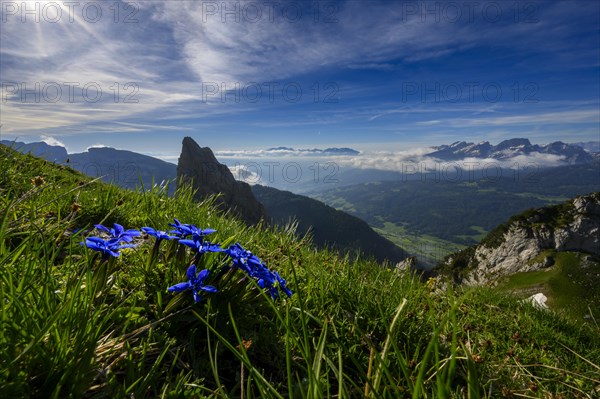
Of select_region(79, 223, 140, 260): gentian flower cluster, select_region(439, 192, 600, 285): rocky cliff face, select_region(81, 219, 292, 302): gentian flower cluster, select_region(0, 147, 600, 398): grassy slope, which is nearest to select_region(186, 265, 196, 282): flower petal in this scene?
select_region(81, 219, 292, 302): gentian flower cluster

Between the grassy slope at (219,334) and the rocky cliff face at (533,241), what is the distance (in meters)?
123

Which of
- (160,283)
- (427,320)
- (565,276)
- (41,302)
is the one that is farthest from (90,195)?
(565,276)

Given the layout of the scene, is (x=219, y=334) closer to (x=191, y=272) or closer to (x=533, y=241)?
(x=191, y=272)

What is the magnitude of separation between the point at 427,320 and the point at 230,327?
99.7 inches

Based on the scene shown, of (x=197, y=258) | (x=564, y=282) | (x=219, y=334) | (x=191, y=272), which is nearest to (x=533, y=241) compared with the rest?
(x=564, y=282)

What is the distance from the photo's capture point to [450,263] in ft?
433

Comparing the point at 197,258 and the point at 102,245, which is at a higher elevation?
the point at 102,245

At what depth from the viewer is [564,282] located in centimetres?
9962

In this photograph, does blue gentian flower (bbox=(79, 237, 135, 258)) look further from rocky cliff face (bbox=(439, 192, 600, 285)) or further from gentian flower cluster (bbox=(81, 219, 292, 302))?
rocky cliff face (bbox=(439, 192, 600, 285))

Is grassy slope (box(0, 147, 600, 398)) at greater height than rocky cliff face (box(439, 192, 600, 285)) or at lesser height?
greater

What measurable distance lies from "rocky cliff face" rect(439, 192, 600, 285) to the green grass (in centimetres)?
441

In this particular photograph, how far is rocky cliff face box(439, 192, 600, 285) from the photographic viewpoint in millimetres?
119625

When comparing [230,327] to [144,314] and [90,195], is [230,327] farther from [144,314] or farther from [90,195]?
[90,195]

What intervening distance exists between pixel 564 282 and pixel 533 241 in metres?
27.7
